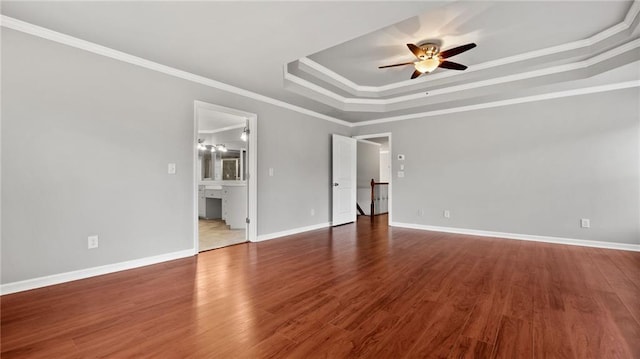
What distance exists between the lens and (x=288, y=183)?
508 cm

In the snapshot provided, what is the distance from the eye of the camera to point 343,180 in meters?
6.23

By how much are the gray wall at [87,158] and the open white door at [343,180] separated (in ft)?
9.05

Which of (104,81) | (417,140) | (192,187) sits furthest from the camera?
(417,140)

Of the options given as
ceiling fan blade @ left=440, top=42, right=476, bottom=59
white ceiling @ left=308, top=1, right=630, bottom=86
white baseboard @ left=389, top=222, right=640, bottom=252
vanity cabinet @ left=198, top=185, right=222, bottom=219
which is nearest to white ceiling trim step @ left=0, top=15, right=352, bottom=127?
white ceiling @ left=308, top=1, right=630, bottom=86

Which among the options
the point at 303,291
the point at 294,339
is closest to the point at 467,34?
the point at 303,291

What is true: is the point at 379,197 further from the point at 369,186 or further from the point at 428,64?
the point at 428,64

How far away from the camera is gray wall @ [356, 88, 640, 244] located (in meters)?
4.04

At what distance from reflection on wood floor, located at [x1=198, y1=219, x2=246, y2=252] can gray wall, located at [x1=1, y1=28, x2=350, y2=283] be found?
0.70m

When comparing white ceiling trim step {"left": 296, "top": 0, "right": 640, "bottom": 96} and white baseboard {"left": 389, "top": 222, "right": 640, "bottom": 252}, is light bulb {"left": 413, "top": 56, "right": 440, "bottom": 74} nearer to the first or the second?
white ceiling trim step {"left": 296, "top": 0, "right": 640, "bottom": 96}

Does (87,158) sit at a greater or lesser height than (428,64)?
lesser

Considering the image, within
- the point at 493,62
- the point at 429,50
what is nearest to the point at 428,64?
the point at 429,50

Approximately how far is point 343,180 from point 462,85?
9.66 ft

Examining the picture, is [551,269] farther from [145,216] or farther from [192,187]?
[145,216]

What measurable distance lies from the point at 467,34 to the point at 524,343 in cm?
297
